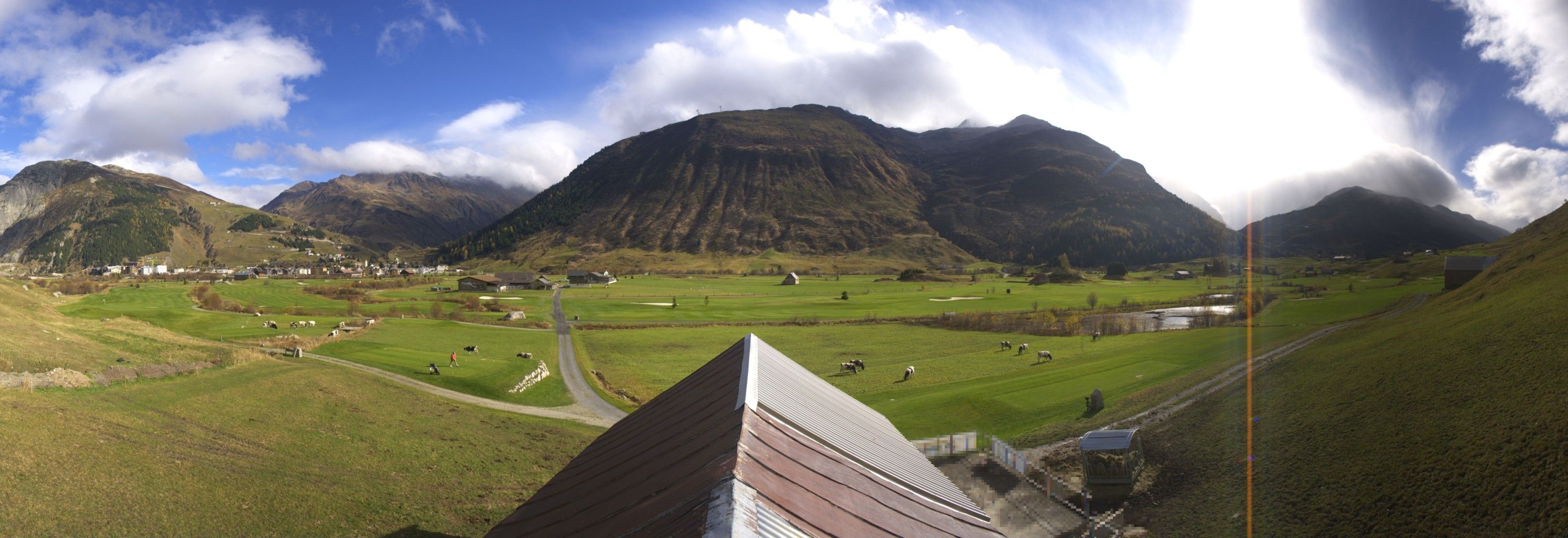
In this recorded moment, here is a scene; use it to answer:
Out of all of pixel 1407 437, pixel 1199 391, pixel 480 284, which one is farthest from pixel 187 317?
pixel 1407 437

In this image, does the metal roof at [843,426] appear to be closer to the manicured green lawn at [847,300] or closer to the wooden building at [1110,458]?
the wooden building at [1110,458]

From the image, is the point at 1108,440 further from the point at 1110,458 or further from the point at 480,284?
the point at 480,284

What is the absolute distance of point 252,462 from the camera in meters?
16.9

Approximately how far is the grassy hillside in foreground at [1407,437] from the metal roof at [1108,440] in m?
1.55

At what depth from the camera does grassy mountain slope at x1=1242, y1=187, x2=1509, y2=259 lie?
309 feet

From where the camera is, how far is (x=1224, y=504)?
16.9 metres

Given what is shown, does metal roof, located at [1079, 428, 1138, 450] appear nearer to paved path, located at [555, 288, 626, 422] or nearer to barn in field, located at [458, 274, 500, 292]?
paved path, located at [555, 288, 626, 422]

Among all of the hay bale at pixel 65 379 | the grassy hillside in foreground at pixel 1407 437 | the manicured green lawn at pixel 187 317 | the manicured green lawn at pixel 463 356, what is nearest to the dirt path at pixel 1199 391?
the grassy hillside in foreground at pixel 1407 437

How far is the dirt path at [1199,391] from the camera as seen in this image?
2406cm

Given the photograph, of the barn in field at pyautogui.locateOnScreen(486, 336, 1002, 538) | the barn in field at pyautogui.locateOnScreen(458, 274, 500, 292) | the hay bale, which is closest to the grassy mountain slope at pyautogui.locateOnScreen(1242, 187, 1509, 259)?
the barn in field at pyautogui.locateOnScreen(486, 336, 1002, 538)

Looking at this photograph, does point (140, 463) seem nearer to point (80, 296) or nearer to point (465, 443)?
point (465, 443)

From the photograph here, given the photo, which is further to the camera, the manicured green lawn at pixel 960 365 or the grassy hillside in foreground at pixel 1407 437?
the manicured green lawn at pixel 960 365

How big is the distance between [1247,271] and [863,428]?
96.1 metres

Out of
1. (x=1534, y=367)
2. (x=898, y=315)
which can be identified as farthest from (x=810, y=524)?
(x=898, y=315)
